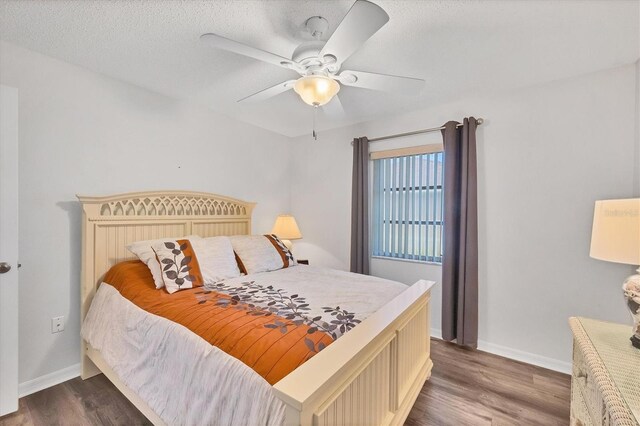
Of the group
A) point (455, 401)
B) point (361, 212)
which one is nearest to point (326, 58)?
point (361, 212)

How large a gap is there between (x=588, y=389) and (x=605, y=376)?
239 mm

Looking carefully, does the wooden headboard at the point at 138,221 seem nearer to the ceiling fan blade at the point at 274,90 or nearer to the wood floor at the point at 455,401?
the wood floor at the point at 455,401

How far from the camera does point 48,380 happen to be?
6.65ft

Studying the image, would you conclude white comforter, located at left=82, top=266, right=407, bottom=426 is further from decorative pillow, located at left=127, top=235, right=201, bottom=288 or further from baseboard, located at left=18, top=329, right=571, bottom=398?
baseboard, located at left=18, top=329, right=571, bottom=398

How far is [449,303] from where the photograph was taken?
2684 millimetres

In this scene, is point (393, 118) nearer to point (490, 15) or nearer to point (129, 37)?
point (490, 15)

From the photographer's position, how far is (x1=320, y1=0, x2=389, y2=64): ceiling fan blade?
1174 mm

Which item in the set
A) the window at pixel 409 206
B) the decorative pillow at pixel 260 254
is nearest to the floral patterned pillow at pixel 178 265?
the decorative pillow at pixel 260 254

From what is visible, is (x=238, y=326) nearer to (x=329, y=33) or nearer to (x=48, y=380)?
(x=329, y=33)

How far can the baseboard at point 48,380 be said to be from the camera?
1.93m

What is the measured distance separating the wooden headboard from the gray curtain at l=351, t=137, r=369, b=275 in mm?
1388

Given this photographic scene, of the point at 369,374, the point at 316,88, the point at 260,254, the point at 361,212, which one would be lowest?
the point at 369,374

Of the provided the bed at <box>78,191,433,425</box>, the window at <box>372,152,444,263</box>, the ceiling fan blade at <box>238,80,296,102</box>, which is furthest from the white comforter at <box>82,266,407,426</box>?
the ceiling fan blade at <box>238,80,296,102</box>

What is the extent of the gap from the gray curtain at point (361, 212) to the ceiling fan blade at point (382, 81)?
1454 mm
